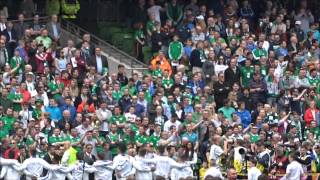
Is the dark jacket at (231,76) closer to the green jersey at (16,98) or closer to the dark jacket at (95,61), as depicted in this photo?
the dark jacket at (95,61)

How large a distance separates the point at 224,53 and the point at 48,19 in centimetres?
481

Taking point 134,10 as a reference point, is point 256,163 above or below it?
below

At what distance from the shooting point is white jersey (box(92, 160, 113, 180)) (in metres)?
35.4

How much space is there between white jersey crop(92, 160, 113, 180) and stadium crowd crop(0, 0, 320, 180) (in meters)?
0.02

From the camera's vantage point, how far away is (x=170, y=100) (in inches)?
1527

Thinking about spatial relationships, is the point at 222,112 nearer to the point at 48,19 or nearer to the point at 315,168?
the point at 315,168

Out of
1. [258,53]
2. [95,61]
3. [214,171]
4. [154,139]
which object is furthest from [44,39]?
[214,171]

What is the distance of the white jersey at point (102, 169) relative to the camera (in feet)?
116

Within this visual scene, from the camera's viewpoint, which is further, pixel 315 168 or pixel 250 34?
pixel 250 34

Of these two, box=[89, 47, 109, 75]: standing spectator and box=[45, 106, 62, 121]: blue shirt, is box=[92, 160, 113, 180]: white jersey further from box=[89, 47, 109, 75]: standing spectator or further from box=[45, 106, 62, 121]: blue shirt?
box=[89, 47, 109, 75]: standing spectator

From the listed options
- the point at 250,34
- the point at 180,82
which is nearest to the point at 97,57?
the point at 180,82

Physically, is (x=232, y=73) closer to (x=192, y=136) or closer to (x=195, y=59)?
(x=195, y=59)

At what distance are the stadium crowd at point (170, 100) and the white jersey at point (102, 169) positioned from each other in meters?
0.02

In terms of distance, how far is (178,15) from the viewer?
43.2 metres
